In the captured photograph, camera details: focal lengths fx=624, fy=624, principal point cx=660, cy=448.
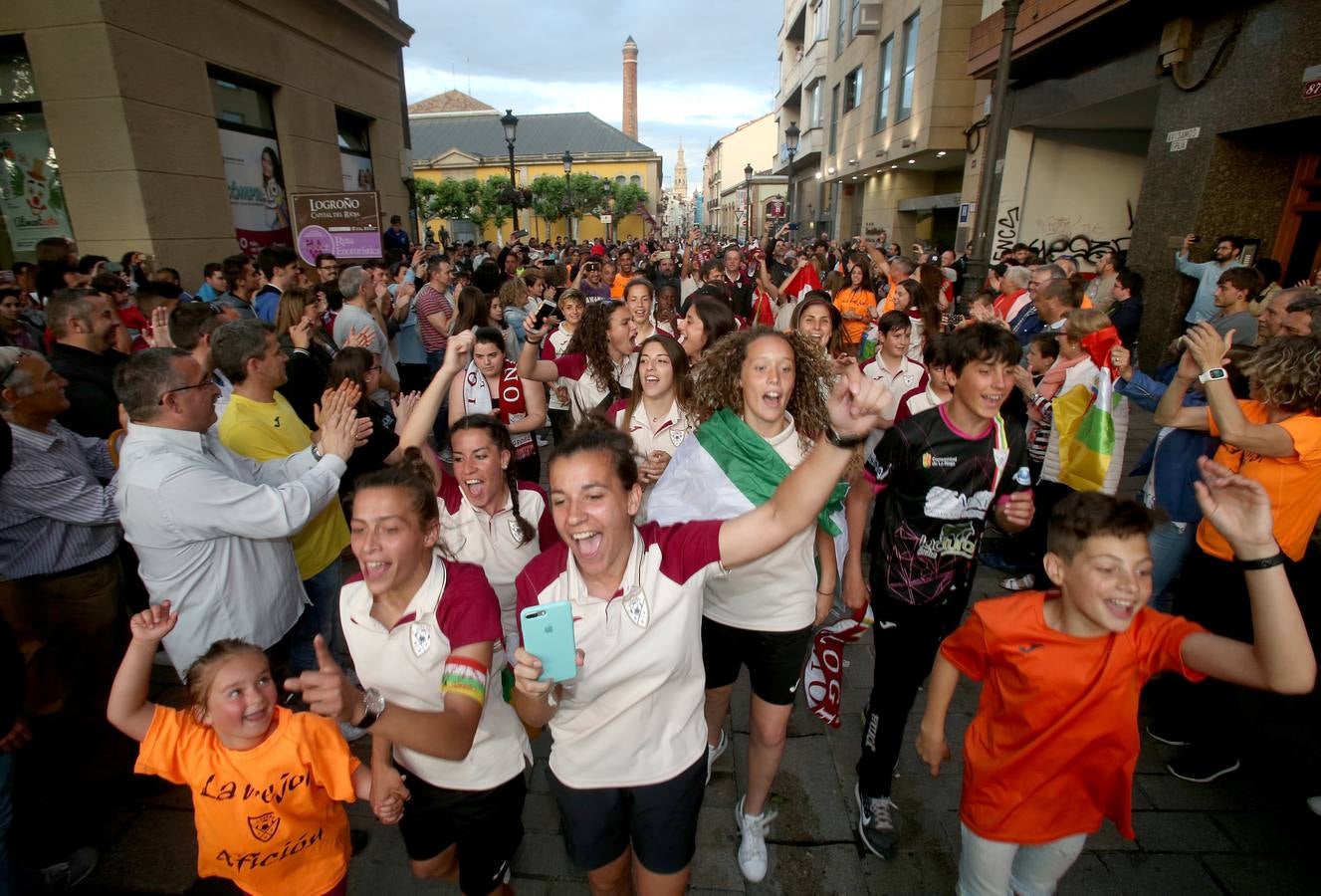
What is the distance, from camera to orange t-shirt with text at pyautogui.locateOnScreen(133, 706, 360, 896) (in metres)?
1.91

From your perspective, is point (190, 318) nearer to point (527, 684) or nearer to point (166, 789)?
point (166, 789)

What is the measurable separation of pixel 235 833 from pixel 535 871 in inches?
48.0

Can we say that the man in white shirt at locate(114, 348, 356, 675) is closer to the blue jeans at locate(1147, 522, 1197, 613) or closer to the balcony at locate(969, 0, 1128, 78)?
the blue jeans at locate(1147, 522, 1197, 613)

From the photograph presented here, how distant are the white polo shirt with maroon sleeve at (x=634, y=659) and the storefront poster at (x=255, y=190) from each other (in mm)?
11083

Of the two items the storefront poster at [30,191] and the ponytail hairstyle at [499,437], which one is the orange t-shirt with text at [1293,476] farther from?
the storefront poster at [30,191]

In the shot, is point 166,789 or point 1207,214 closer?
point 166,789

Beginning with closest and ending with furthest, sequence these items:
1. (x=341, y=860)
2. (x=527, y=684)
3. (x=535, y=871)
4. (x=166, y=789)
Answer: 1. (x=527, y=684)
2. (x=341, y=860)
3. (x=535, y=871)
4. (x=166, y=789)

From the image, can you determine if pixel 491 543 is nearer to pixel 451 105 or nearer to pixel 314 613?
pixel 314 613

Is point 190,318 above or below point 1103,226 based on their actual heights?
below

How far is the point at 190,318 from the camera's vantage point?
402 centimetres

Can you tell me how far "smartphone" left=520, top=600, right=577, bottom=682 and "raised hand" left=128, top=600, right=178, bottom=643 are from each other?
1205 mm

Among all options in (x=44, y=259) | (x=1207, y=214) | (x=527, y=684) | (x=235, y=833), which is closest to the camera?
(x=527, y=684)

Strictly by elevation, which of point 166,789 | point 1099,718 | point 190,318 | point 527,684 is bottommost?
point 166,789

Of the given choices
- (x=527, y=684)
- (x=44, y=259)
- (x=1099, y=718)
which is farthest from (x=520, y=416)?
(x=44, y=259)
